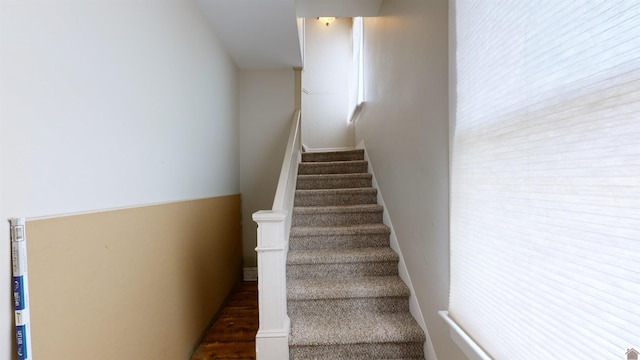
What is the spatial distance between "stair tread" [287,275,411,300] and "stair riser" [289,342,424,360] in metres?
0.29

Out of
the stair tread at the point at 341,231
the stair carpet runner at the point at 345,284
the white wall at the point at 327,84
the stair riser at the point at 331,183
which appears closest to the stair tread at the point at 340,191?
the stair carpet runner at the point at 345,284

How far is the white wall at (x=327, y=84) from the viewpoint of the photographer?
4750 millimetres

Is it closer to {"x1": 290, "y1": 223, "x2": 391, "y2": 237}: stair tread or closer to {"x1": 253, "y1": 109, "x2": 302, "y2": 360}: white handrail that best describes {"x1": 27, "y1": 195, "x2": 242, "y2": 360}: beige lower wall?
{"x1": 253, "y1": 109, "x2": 302, "y2": 360}: white handrail

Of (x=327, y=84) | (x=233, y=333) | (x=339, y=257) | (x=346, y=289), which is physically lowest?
(x=233, y=333)

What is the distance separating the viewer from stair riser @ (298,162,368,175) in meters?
3.17

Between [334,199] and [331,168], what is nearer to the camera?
[334,199]

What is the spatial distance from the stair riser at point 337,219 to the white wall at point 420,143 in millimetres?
218

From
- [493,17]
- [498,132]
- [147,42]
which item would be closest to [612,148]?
[498,132]

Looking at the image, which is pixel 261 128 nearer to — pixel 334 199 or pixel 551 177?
pixel 334 199

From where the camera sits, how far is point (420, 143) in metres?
1.49

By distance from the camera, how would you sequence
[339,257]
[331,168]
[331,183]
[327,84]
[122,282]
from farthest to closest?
[327,84]
[331,168]
[331,183]
[339,257]
[122,282]

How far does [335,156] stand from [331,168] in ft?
1.25

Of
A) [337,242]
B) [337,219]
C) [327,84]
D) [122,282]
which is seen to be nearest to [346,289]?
[337,242]

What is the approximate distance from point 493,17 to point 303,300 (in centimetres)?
→ 172
